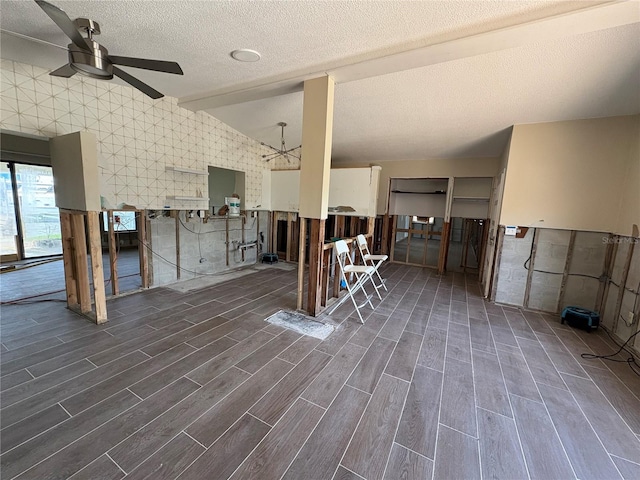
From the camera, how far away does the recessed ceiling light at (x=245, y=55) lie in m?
2.49

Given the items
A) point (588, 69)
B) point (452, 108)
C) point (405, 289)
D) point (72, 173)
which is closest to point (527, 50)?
point (588, 69)

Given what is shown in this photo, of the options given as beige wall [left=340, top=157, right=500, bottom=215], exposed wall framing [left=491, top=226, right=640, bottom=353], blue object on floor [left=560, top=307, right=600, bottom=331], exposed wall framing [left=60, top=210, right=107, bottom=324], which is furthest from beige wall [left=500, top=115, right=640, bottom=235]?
exposed wall framing [left=60, top=210, right=107, bottom=324]

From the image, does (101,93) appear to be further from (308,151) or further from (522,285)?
(522,285)

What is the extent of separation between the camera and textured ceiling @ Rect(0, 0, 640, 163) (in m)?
1.94

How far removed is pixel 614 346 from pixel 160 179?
240 inches

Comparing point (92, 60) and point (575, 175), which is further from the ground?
point (92, 60)

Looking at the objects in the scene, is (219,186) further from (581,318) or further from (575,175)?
(581,318)

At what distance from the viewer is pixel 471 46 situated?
7.16ft

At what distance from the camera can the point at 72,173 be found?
2.67 metres

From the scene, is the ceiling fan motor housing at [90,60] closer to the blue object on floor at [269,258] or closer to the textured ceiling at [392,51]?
the textured ceiling at [392,51]

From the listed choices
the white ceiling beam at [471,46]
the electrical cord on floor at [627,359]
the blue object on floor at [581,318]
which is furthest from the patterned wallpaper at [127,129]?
the blue object on floor at [581,318]

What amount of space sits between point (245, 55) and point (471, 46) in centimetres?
209

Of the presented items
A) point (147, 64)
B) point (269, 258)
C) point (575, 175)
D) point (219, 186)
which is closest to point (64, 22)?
point (147, 64)

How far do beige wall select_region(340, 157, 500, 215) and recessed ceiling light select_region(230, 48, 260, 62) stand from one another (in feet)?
13.6
